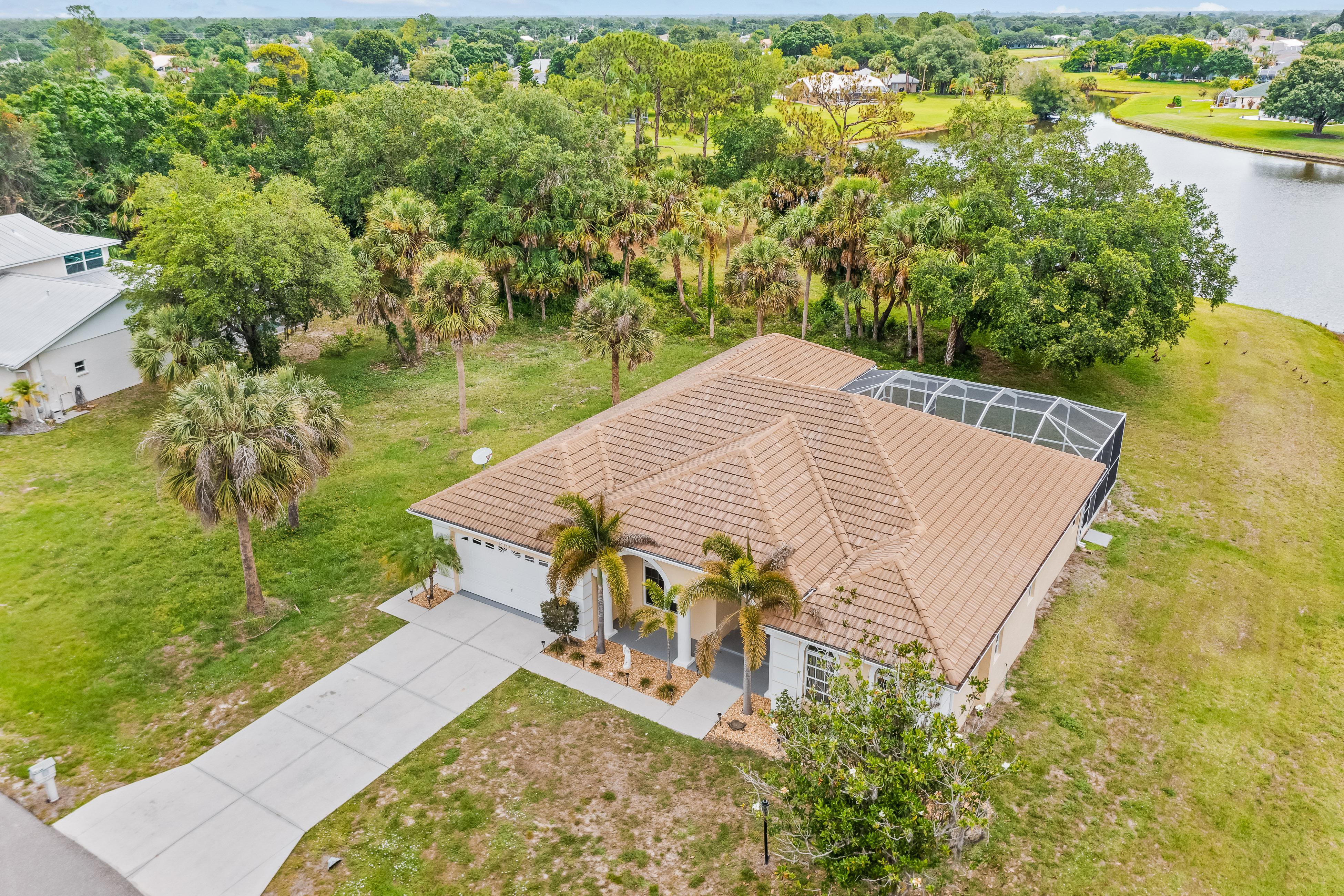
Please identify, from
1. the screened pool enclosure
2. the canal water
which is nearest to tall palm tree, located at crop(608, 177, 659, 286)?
the screened pool enclosure

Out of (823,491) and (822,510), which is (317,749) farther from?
(823,491)

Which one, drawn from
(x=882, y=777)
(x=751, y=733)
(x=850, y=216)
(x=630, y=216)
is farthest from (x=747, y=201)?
(x=882, y=777)

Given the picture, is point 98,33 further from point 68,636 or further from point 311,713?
point 311,713

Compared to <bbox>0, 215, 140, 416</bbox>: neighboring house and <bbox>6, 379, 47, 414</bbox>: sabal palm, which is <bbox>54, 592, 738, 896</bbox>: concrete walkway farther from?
<bbox>0, 215, 140, 416</bbox>: neighboring house

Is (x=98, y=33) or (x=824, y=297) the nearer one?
(x=824, y=297)

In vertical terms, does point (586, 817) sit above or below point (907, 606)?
below

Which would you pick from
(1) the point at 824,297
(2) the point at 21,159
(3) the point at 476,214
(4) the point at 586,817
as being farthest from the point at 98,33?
(4) the point at 586,817

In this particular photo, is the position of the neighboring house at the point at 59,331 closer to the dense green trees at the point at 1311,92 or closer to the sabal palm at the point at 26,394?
the sabal palm at the point at 26,394
